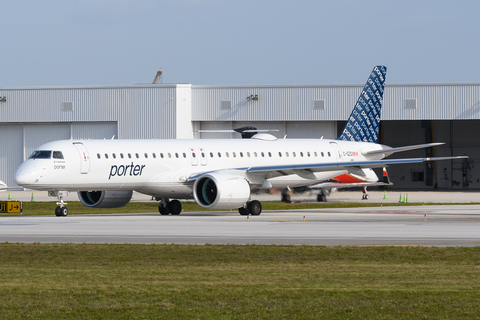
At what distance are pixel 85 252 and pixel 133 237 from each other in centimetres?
450

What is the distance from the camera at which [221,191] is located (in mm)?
36000

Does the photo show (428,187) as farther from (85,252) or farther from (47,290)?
(47,290)

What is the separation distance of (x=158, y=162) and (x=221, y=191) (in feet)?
14.0

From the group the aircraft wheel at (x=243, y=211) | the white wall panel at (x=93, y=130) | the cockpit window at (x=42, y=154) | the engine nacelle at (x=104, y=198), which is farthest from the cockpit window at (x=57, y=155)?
the white wall panel at (x=93, y=130)

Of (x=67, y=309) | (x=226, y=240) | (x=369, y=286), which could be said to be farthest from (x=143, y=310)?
(x=226, y=240)

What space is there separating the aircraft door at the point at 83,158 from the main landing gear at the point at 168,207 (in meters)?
5.78

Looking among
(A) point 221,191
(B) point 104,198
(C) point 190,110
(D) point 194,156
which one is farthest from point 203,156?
(C) point 190,110

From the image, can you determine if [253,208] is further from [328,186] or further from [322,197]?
[328,186]

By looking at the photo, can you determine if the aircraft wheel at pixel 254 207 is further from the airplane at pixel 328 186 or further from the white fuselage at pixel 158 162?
the airplane at pixel 328 186

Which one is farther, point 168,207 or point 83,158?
point 168,207

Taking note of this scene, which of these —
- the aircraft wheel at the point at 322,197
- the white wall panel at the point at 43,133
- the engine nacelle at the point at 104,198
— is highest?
the white wall panel at the point at 43,133

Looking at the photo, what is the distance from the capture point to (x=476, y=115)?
70.1m

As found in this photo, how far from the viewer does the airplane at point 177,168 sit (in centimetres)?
3578

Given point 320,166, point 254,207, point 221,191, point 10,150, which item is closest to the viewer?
point 221,191
